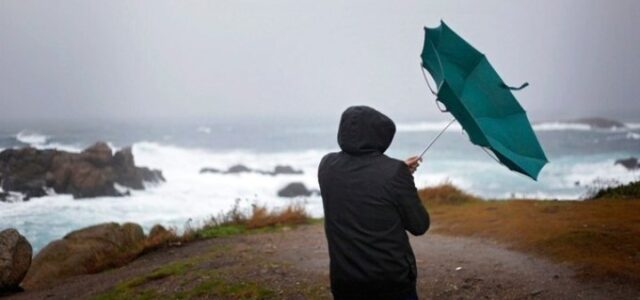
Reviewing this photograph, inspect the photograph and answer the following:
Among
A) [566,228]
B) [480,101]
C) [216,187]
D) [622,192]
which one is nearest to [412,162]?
[480,101]

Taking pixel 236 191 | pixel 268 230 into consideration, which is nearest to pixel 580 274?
pixel 268 230

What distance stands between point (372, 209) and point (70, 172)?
14.7 metres

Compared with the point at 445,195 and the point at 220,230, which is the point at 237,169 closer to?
the point at 445,195

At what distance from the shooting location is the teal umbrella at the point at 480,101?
3670 millimetres

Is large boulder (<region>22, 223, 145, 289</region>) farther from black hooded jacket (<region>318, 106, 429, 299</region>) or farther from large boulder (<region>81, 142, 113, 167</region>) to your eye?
large boulder (<region>81, 142, 113, 167</region>)

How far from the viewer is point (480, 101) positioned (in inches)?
157

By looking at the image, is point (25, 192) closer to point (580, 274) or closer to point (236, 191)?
point (580, 274)

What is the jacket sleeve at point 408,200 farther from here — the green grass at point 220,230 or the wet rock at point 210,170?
the wet rock at point 210,170

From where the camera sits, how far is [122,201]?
59.5 ft

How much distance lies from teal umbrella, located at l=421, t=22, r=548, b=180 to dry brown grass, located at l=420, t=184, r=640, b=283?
2.49 metres

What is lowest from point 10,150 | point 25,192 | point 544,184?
point 544,184

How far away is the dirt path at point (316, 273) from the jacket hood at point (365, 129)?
2.98m

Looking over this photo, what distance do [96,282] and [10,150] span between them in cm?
736

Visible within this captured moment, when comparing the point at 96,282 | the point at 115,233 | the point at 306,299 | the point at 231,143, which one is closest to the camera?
the point at 306,299
